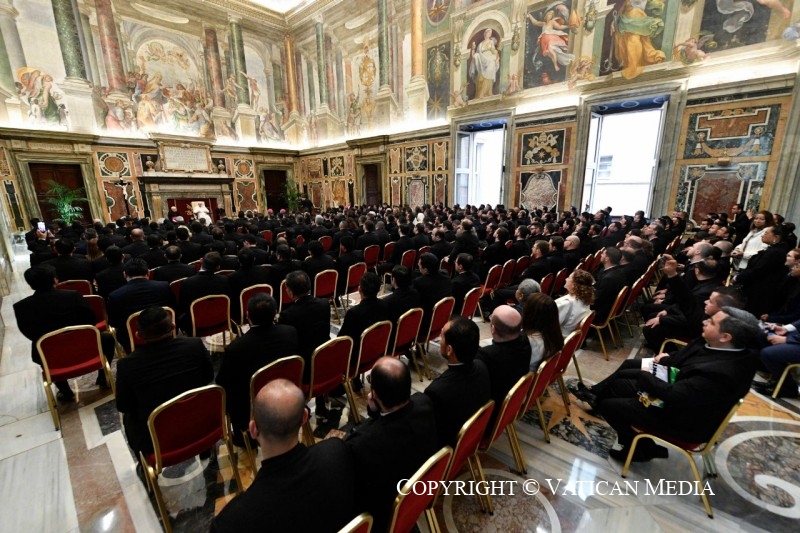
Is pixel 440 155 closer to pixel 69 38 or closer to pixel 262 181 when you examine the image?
pixel 262 181

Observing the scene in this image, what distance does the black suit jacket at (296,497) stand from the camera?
1055mm

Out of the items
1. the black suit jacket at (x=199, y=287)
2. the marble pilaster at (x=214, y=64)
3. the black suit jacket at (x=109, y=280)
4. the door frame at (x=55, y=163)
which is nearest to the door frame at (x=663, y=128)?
the black suit jacket at (x=199, y=287)

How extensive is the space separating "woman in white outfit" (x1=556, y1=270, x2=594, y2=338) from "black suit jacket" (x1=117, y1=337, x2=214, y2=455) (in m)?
3.03

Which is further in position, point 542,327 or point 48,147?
point 48,147

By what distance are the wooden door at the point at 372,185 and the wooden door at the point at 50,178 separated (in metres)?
11.8

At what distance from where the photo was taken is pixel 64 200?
11.8 meters

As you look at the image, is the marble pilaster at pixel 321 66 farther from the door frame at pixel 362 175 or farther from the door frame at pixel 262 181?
the door frame at pixel 262 181

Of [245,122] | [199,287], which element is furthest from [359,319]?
[245,122]

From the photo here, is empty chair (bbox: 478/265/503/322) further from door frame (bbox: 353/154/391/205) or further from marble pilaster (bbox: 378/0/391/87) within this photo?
marble pilaster (bbox: 378/0/391/87)

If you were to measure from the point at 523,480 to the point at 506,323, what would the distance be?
1124mm

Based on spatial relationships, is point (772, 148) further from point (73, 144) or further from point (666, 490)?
point (73, 144)

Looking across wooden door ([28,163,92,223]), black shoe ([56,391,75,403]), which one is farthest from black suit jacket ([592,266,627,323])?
wooden door ([28,163,92,223])

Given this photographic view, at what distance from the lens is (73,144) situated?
12.6m

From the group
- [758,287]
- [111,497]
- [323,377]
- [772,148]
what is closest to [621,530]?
[323,377]
